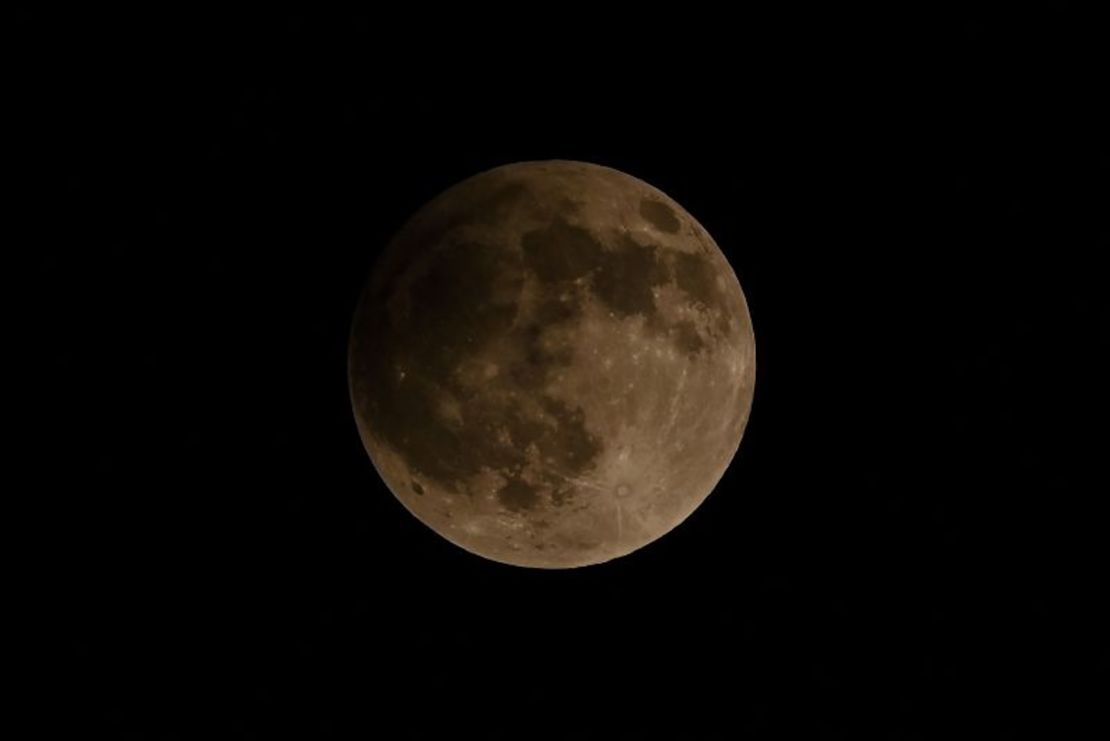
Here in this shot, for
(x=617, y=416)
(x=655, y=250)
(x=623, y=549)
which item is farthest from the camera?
(x=623, y=549)

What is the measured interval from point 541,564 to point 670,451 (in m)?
0.91

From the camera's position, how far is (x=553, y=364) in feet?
10.0

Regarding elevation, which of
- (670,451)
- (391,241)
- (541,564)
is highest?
(391,241)

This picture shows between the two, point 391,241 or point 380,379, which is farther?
point 391,241

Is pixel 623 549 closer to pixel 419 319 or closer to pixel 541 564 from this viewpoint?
pixel 541 564

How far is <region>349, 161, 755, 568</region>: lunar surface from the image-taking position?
3.09 metres

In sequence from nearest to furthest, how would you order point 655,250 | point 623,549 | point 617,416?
point 617,416, point 655,250, point 623,549

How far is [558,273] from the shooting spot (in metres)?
3.12

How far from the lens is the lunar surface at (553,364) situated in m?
3.09

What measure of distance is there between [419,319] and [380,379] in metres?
0.36

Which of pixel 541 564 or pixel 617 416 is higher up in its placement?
pixel 617 416

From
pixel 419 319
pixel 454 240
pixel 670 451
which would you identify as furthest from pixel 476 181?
pixel 670 451

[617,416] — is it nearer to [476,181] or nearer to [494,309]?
[494,309]

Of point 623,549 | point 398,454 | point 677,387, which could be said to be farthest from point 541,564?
point 677,387
